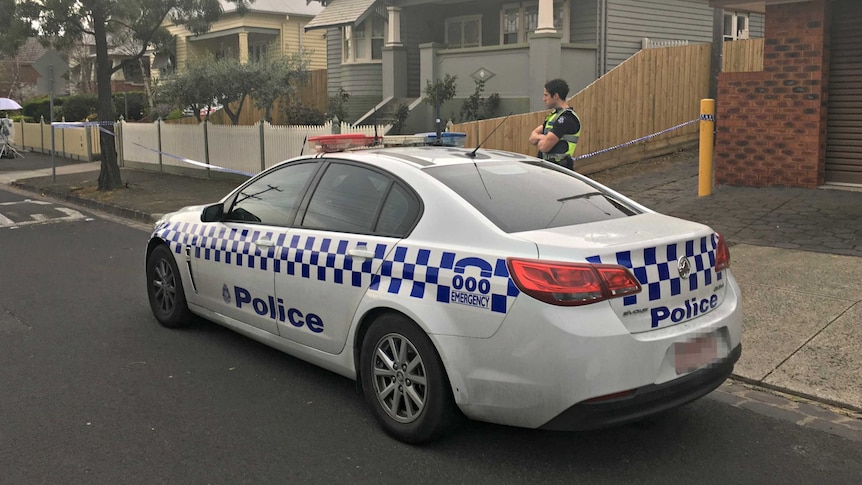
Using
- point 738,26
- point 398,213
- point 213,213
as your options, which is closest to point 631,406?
point 398,213

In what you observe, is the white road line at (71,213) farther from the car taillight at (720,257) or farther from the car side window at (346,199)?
the car taillight at (720,257)

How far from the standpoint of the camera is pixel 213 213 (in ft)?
18.5

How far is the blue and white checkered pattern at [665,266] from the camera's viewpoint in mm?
3623

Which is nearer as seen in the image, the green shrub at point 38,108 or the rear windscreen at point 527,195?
the rear windscreen at point 527,195

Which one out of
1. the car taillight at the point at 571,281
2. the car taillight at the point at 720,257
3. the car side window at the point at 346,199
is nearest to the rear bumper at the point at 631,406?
the car taillight at the point at 571,281

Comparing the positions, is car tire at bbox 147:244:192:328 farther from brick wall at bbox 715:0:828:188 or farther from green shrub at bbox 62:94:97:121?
green shrub at bbox 62:94:97:121

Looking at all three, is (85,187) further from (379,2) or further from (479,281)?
(479,281)

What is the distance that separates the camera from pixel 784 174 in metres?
10.9

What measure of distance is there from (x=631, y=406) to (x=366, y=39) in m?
19.9

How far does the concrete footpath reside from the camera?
198 inches

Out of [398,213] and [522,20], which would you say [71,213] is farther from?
[522,20]

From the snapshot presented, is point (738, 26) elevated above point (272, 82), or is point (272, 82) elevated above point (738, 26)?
point (738, 26)

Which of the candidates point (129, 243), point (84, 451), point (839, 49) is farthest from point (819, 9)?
point (84, 451)

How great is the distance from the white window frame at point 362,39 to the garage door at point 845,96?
1330cm
